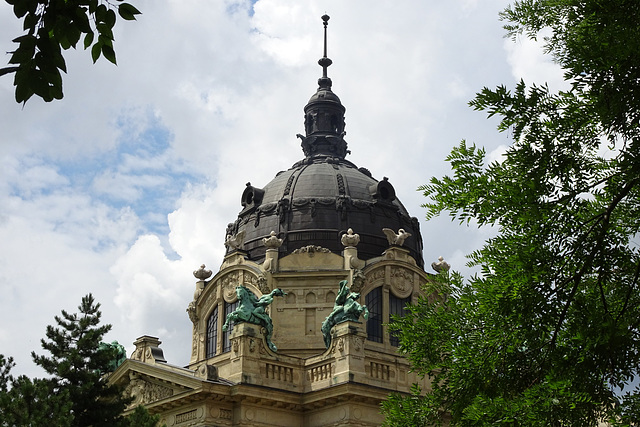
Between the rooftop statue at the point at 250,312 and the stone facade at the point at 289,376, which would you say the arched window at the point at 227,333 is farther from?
the rooftop statue at the point at 250,312

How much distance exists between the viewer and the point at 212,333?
44750mm

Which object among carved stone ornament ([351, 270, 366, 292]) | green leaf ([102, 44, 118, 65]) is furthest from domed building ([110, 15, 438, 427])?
green leaf ([102, 44, 118, 65])

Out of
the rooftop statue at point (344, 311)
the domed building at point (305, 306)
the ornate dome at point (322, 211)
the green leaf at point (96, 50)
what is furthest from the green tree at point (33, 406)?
the ornate dome at point (322, 211)

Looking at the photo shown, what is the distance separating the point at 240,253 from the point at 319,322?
544 cm

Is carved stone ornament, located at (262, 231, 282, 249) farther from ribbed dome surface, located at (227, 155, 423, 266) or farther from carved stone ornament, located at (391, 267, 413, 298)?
carved stone ornament, located at (391, 267, 413, 298)

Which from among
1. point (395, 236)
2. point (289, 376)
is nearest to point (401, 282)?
point (395, 236)

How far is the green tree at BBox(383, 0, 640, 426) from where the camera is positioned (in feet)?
37.8

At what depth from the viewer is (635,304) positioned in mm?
12023

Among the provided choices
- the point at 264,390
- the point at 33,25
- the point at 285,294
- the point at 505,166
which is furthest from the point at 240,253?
the point at 33,25

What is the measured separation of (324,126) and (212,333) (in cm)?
1366

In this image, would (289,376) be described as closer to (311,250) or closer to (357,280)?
(357,280)

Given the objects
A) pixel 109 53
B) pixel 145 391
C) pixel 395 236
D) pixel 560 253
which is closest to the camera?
pixel 109 53

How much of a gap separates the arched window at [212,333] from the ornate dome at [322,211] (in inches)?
129

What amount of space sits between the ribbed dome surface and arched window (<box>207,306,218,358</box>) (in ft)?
10.9
